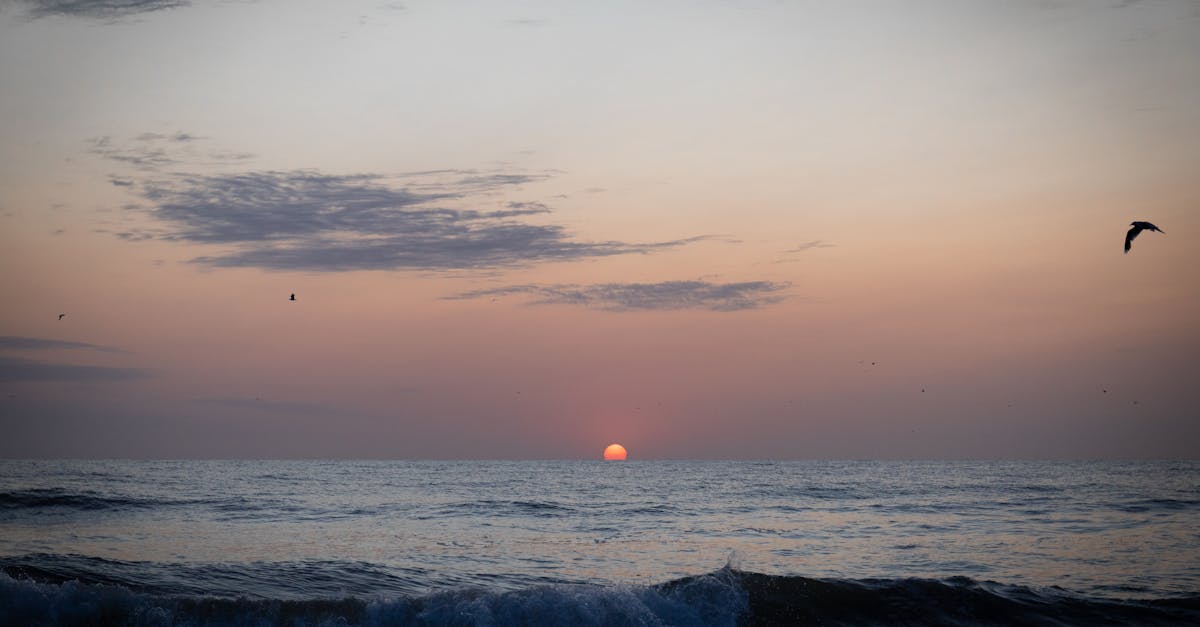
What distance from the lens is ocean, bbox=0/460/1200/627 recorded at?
1622 cm

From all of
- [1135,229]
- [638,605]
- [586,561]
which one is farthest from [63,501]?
[1135,229]

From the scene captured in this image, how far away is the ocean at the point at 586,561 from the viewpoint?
16219mm

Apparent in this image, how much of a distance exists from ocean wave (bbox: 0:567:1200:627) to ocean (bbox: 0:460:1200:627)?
4 centimetres

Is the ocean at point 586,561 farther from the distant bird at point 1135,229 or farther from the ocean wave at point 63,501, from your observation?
the distant bird at point 1135,229

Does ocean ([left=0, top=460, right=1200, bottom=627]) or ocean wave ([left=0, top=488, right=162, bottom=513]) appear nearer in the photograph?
ocean ([left=0, top=460, right=1200, bottom=627])

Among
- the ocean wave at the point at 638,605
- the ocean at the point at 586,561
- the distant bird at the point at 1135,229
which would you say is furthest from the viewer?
the distant bird at the point at 1135,229

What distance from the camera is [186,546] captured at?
2445cm

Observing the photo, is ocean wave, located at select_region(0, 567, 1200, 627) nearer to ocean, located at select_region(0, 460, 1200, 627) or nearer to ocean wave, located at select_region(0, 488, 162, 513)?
ocean, located at select_region(0, 460, 1200, 627)

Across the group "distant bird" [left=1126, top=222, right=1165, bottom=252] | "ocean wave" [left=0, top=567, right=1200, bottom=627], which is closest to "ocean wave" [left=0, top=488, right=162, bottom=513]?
"ocean wave" [left=0, top=567, right=1200, bottom=627]

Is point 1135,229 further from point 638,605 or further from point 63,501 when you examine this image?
point 63,501

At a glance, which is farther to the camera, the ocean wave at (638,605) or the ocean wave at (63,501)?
the ocean wave at (63,501)

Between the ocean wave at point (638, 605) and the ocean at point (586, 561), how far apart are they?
42 millimetres

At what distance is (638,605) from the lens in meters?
16.7

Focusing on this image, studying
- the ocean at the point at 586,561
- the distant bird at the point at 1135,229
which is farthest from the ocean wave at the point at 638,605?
the distant bird at the point at 1135,229
